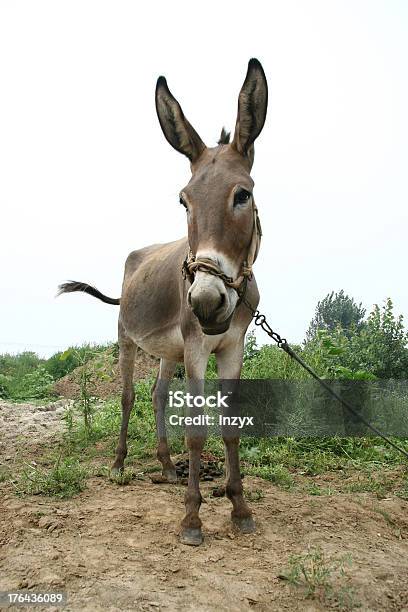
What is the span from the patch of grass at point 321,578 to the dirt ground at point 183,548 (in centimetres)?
4

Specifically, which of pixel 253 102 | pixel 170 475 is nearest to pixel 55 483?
pixel 170 475

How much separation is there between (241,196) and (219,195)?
16 cm

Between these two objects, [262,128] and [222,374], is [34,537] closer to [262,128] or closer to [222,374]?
[222,374]

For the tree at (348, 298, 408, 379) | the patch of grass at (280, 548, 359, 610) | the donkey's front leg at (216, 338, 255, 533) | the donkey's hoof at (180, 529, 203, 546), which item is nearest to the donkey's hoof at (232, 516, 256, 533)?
the donkey's front leg at (216, 338, 255, 533)

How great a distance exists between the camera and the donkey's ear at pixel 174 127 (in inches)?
150

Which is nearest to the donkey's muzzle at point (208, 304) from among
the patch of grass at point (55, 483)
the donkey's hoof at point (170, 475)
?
the patch of grass at point (55, 483)

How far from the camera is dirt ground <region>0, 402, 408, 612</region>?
3102mm

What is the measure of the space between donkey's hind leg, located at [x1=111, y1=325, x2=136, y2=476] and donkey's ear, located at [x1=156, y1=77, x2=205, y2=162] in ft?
8.88

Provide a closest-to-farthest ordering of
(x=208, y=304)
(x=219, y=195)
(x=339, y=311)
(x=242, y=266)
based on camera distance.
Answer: (x=208, y=304)
(x=219, y=195)
(x=242, y=266)
(x=339, y=311)

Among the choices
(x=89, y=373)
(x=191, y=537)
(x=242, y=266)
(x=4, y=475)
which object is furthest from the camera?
(x=89, y=373)

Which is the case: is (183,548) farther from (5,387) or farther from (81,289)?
(5,387)

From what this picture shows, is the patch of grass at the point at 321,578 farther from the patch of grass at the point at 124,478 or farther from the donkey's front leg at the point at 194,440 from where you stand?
the patch of grass at the point at 124,478

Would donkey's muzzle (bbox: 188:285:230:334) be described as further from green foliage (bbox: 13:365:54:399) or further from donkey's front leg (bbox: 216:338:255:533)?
green foliage (bbox: 13:365:54:399)

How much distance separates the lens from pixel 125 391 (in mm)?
5887
